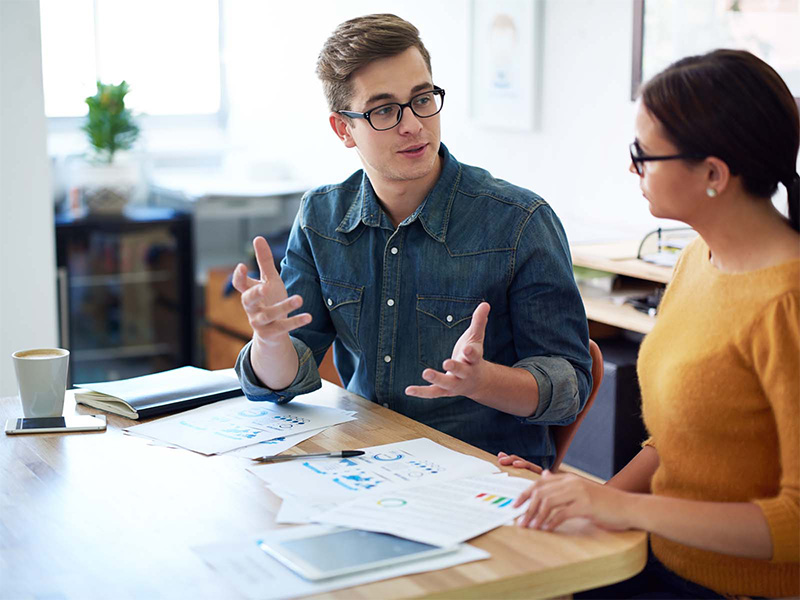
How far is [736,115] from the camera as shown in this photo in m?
1.14

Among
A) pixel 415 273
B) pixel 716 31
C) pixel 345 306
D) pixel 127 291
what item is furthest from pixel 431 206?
pixel 127 291

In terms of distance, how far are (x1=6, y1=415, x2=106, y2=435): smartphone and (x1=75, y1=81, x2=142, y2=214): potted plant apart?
2764mm

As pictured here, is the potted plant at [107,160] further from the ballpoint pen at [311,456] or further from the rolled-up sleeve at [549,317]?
the ballpoint pen at [311,456]

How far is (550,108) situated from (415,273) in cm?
162

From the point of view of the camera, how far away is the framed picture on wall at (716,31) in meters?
2.47

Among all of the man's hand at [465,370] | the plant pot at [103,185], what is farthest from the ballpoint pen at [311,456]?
the plant pot at [103,185]

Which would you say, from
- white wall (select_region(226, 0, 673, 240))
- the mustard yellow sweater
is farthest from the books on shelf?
white wall (select_region(226, 0, 673, 240))

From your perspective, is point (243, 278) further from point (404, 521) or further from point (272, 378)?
point (404, 521)

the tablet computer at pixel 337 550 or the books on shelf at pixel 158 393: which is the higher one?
the books on shelf at pixel 158 393

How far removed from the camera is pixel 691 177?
118cm

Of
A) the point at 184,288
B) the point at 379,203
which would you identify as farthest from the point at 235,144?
the point at 379,203

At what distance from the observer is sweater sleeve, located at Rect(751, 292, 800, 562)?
108 cm

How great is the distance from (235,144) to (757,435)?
4.12m

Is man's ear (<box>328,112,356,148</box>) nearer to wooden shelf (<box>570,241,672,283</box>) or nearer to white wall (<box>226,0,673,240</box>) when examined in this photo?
wooden shelf (<box>570,241,672,283</box>)
